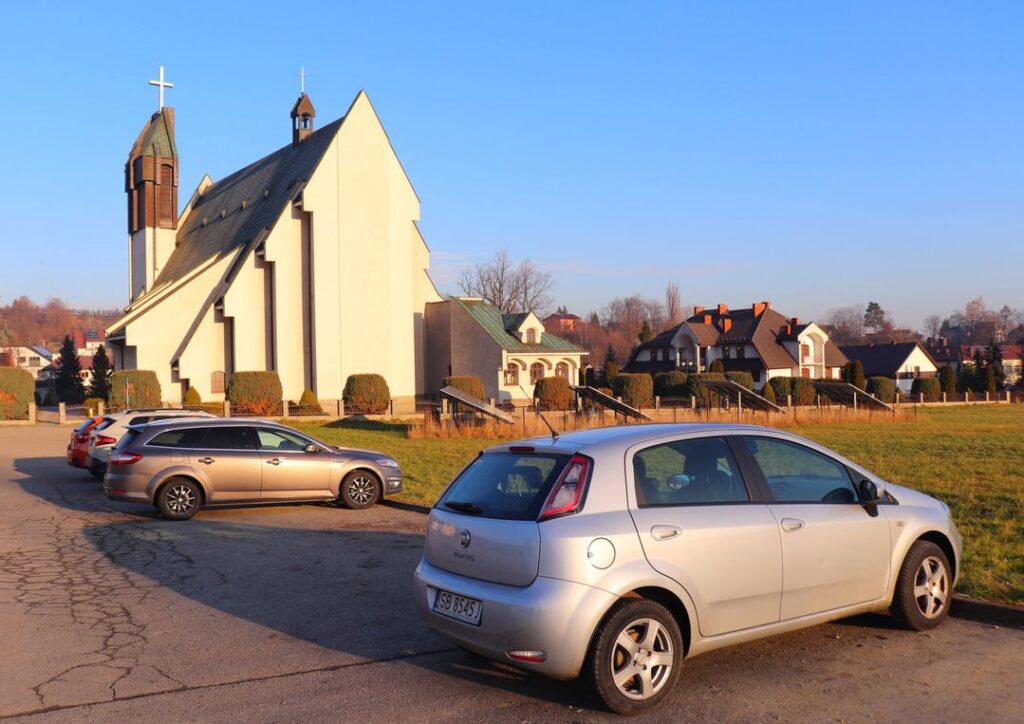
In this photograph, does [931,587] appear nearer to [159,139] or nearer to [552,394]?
[552,394]

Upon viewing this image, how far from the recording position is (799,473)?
6.70 metres

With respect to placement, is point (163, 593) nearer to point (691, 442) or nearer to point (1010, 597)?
point (691, 442)

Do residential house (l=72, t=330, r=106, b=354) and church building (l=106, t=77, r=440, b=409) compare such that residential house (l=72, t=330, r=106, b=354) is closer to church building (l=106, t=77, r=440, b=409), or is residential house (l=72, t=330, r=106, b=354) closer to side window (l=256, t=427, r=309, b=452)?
church building (l=106, t=77, r=440, b=409)

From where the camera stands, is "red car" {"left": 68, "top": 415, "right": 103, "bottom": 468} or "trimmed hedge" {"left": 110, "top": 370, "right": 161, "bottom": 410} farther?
"trimmed hedge" {"left": 110, "top": 370, "right": 161, "bottom": 410}

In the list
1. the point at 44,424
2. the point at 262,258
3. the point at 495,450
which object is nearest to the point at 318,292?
the point at 262,258

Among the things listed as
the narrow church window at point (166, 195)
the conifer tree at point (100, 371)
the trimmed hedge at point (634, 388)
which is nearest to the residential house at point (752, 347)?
the trimmed hedge at point (634, 388)

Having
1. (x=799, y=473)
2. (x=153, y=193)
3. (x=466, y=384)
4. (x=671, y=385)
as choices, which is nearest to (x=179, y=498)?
(x=799, y=473)

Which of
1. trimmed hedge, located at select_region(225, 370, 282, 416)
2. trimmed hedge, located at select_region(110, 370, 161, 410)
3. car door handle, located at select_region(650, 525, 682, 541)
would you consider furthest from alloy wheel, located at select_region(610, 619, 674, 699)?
trimmed hedge, located at select_region(110, 370, 161, 410)

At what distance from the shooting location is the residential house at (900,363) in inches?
3570

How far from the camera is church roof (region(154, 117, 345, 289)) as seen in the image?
5219cm

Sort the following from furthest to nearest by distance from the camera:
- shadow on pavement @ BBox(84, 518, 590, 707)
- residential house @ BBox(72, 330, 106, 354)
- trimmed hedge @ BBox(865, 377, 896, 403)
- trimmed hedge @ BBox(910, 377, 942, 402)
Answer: residential house @ BBox(72, 330, 106, 354), trimmed hedge @ BBox(910, 377, 942, 402), trimmed hedge @ BBox(865, 377, 896, 403), shadow on pavement @ BBox(84, 518, 590, 707)

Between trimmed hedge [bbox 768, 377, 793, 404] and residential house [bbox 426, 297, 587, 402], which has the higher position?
residential house [bbox 426, 297, 587, 402]

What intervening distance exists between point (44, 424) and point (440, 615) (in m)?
38.1

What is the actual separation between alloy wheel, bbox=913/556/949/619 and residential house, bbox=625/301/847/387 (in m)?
73.1
